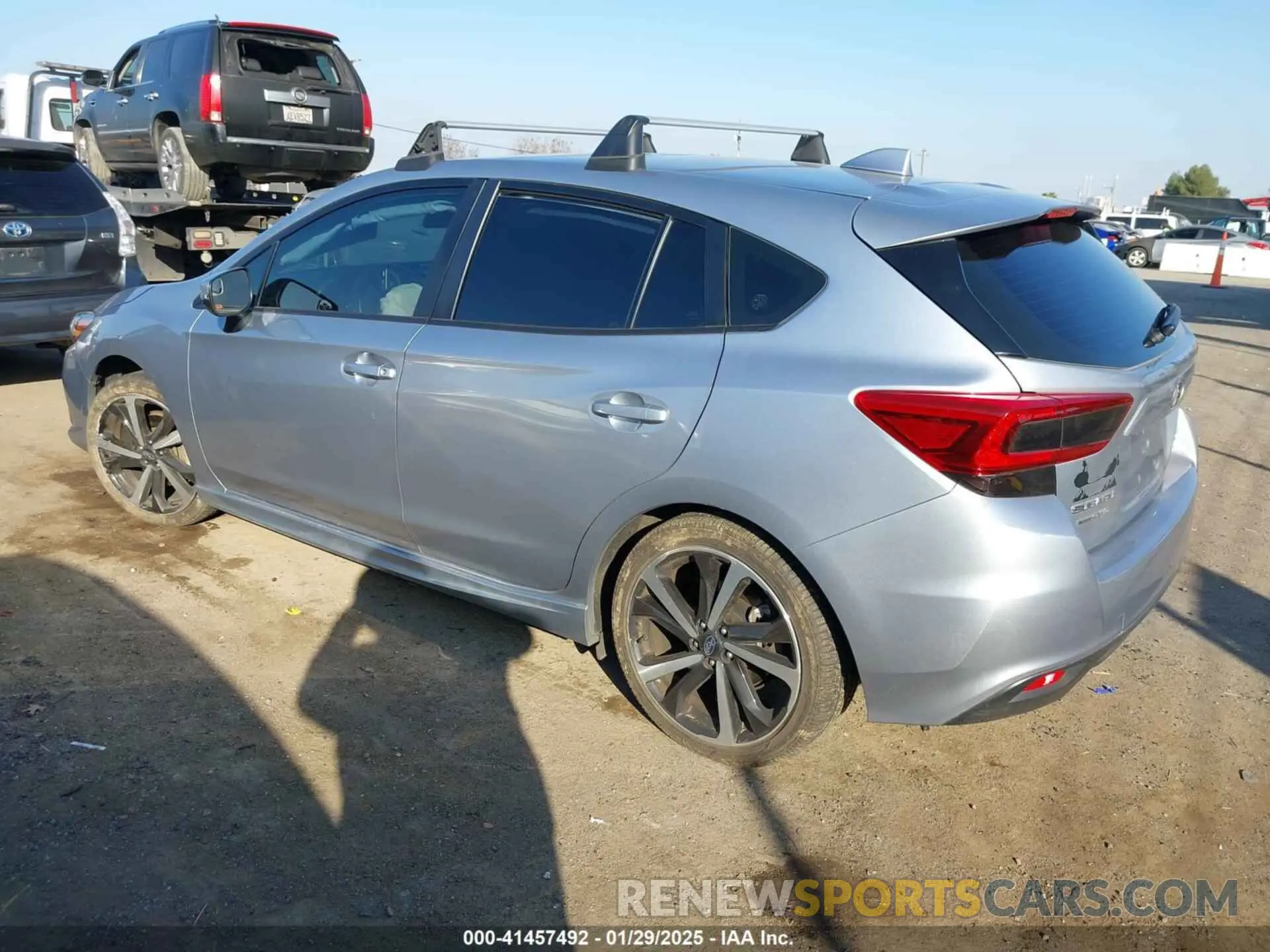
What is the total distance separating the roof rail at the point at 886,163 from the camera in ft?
11.5

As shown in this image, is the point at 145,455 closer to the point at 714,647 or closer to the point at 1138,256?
the point at 714,647

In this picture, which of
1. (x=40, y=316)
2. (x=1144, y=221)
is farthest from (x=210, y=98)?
(x=1144, y=221)

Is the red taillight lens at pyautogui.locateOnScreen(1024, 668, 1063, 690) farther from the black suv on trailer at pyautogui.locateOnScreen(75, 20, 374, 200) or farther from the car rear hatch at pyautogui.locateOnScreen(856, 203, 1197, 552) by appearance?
the black suv on trailer at pyautogui.locateOnScreen(75, 20, 374, 200)

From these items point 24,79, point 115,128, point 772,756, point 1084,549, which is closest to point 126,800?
point 772,756

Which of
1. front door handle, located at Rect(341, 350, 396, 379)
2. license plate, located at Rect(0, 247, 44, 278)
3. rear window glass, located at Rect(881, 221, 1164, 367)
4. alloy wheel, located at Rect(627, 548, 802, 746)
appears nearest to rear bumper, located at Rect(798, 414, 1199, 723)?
alloy wheel, located at Rect(627, 548, 802, 746)

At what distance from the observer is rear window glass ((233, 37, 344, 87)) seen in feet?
35.9

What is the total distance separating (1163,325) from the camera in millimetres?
3230

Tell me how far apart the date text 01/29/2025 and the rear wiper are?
1.96m

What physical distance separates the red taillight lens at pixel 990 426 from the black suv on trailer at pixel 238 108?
10022 mm

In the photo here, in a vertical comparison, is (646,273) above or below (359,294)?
above

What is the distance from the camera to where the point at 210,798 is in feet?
9.79

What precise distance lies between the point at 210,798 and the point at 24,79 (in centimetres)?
1849

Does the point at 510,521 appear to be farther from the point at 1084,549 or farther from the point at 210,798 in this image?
the point at 1084,549

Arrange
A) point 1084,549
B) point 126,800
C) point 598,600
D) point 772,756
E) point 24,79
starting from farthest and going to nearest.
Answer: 1. point 24,79
2. point 598,600
3. point 772,756
4. point 126,800
5. point 1084,549
